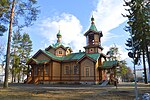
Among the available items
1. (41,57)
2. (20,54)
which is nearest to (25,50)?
(20,54)

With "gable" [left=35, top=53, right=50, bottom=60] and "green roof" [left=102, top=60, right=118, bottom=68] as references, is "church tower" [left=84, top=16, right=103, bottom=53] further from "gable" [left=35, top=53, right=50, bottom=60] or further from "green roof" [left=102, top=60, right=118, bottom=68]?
"gable" [left=35, top=53, right=50, bottom=60]

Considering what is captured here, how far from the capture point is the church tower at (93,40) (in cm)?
3706

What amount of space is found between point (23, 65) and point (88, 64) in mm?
18411

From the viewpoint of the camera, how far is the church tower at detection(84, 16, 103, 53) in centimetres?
3706

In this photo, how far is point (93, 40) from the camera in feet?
125

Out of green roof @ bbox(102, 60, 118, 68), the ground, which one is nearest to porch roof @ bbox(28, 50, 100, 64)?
green roof @ bbox(102, 60, 118, 68)

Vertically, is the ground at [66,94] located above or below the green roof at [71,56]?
below

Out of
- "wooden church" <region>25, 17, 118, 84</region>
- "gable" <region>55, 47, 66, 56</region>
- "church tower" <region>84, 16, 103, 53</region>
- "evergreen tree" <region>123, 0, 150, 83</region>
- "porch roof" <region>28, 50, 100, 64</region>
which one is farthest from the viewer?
"gable" <region>55, 47, 66, 56</region>

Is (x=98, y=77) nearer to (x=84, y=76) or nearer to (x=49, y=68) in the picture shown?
(x=84, y=76)

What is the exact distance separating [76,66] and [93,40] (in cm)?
602

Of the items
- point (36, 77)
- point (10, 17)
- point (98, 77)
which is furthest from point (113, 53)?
point (10, 17)

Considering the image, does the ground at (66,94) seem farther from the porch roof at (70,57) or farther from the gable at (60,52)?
the gable at (60,52)

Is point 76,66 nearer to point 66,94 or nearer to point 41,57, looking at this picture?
point 41,57

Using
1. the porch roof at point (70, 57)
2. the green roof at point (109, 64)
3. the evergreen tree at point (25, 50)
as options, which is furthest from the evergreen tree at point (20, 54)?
the green roof at point (109, 64)
